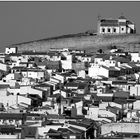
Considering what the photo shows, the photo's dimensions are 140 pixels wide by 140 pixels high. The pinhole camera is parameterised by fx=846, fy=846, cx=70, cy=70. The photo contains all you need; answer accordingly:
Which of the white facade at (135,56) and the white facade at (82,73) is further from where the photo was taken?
the white facade at (135,56)

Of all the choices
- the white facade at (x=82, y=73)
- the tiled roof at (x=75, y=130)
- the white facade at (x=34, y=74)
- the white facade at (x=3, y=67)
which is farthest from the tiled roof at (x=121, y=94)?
the tiled roof at (x=75, y=130)

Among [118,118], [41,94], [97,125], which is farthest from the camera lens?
[41,94]

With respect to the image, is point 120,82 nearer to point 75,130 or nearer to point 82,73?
point 82,73

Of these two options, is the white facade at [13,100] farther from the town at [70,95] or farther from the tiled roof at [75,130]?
the tiled roof at [75,130]

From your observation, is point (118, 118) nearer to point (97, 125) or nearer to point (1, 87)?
point (97, 125)

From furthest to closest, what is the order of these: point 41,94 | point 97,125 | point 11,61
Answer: point 11,61 < point 41,94 < point 97,125

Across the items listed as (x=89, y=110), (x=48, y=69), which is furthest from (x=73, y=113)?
(x=48, y=69)

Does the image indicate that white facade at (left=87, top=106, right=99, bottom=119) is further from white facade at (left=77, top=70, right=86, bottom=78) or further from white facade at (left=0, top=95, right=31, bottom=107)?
white facade at (left=77, top=70, right=86, bottom=78)
